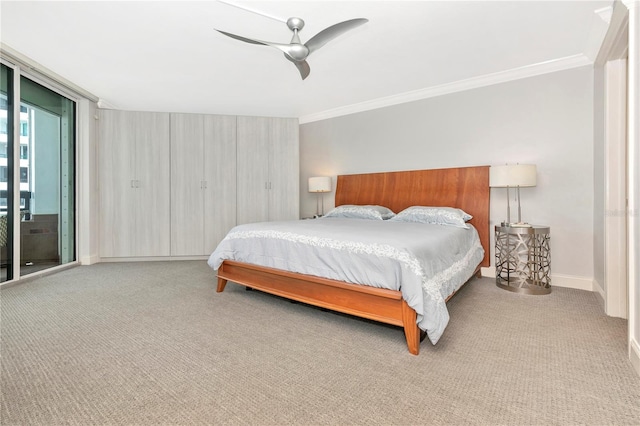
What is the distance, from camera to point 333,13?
8.02ft

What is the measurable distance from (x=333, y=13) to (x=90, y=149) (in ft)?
14.0

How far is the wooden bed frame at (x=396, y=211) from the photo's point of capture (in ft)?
6.47

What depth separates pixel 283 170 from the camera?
17.2 ft

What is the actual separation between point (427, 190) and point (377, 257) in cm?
241

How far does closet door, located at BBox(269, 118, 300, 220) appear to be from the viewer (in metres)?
5.24

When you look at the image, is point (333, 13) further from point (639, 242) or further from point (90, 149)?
point (90, 149)

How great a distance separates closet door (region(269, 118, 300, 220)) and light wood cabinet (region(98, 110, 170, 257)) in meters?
1.71

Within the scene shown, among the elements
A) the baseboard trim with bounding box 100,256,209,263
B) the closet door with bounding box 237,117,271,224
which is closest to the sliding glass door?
the baseboard trim with bounding box 100,256,209,263

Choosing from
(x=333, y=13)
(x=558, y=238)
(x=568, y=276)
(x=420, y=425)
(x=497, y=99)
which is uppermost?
(x=333, y=13)

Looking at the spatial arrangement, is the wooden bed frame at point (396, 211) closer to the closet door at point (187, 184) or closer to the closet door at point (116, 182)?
the closet door at point (187, 184)

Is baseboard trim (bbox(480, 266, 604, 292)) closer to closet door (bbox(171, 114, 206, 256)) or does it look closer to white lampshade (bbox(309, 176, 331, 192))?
white lampshade (bbox(309, 176, 331, 192))

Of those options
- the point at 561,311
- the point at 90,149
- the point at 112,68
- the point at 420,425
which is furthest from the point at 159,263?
the point at 561,311

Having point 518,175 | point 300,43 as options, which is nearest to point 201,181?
point 300,43

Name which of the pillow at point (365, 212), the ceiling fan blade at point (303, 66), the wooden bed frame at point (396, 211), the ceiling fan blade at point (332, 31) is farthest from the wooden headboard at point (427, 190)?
the ceiling fan blade at point (332, 31)
